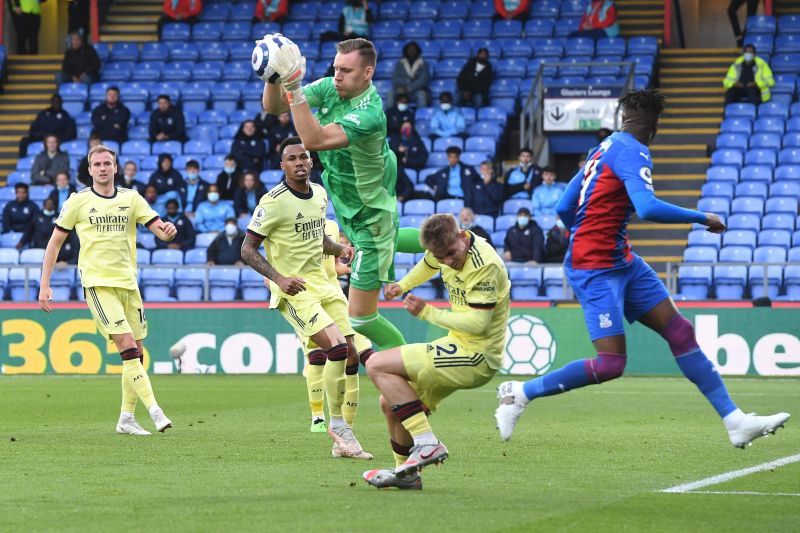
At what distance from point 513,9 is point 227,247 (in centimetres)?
Answer: 1011

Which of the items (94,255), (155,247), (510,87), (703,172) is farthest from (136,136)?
(94,255)

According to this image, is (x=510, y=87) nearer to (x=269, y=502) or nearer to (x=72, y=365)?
(x=72, y=365)

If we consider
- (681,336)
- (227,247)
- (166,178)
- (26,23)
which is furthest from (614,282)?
(26,23)

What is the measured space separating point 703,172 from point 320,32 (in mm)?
8998

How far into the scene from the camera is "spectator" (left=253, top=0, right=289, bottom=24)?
3120cm

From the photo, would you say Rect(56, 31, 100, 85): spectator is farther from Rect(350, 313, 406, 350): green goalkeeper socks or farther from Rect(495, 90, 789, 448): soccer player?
Rect(495, 90, 789, 448): soccer player

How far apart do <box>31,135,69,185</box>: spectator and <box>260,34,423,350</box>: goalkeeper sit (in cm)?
1730

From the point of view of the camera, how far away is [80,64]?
30.2 m

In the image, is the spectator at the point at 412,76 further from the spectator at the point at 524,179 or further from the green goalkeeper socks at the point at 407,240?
the green goalkeeper socks at the point at 407,240

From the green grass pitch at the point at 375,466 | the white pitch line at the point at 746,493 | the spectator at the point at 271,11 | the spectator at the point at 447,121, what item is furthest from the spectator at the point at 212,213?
the white pitch line at the point at 746,493

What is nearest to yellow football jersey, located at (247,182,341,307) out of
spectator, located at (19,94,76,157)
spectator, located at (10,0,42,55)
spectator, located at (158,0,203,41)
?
spectator, located at (19,94,76,157)

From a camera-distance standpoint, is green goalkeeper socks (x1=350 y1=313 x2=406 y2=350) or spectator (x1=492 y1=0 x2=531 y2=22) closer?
green goalkeeper socks (x1=350 y1=313 x2=406 y2=350)

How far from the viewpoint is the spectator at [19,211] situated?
81.0 feet

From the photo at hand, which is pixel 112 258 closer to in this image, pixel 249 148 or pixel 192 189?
pixel 192 189
